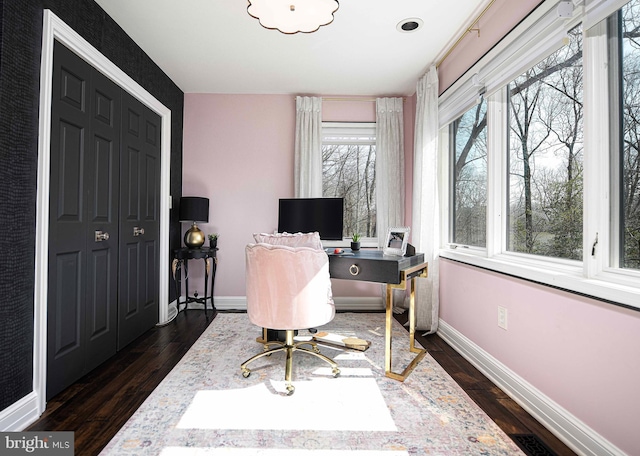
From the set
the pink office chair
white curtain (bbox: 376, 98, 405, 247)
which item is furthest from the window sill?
white curtain (bbox: 376, 98, 405, 247)

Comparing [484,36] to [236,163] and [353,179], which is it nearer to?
[353,179]

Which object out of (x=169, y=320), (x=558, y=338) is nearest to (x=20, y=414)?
(x=169, y=320)

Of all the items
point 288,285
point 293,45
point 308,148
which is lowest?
point 288,285

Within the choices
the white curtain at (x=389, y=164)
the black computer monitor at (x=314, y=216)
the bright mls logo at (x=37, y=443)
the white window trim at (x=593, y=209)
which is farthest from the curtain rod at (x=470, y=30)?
the bright mls logo at (x=37, y=443)

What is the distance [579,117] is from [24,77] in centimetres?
291

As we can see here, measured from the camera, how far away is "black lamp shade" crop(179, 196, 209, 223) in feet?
11.2

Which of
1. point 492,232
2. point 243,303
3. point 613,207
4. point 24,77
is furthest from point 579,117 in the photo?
point 243,303

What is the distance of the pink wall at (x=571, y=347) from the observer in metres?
1.25

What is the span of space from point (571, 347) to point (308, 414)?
1.35m

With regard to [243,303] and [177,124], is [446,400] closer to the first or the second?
[243,303]

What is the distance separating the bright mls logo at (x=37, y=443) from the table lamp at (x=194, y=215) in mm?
2135

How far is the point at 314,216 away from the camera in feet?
9.94

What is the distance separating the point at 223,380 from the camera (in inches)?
80.9

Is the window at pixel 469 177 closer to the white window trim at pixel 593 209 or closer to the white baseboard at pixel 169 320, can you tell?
the white window trim at pixel 593 209
